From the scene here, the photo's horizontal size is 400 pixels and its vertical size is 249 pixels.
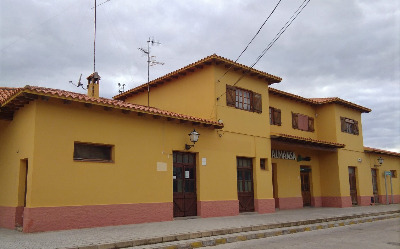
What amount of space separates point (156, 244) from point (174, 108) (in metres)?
9.31

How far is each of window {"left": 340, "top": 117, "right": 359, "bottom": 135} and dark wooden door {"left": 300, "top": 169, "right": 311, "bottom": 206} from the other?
3.74m

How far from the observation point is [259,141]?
17031 millimetres

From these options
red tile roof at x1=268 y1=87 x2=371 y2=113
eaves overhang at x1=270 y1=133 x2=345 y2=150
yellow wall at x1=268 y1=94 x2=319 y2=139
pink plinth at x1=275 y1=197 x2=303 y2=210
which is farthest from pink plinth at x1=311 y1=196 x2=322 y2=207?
red tile roof at x1=268 y1=87 x2=371 y2=113

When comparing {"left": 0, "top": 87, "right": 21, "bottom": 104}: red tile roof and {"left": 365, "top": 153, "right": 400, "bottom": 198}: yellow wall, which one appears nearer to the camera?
{"left": 0, "top": 87, "right": 21, "bottom": 104}: red tile roof

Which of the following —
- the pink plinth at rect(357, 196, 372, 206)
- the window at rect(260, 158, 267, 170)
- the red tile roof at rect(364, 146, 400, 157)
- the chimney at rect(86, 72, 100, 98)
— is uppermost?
the chimney at rect(86, 72, 100, 98)

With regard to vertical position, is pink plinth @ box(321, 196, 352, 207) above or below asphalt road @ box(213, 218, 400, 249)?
above

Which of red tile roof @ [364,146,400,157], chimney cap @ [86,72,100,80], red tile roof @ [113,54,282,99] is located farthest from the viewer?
red tile roof @ [364,146,400,157]

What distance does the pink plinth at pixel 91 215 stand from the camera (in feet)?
32.3

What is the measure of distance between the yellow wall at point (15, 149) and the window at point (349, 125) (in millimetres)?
18601

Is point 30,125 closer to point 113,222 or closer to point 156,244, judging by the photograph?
point 113,222

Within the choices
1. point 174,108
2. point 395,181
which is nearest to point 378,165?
point 395,181

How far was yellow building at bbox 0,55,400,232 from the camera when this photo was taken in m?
10.5

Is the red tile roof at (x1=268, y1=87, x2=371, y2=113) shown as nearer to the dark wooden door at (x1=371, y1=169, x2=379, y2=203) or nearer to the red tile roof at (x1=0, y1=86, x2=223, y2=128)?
the dark wooden door at (x1=371, y1=169, x2=379, y2=203)

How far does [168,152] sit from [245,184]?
4.73m
